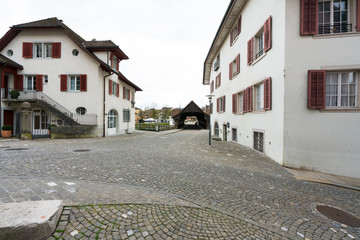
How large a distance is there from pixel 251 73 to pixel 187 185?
8294 millimetres

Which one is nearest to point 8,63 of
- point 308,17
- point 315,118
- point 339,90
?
point 308,17

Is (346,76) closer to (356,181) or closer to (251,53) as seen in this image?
(356,181)

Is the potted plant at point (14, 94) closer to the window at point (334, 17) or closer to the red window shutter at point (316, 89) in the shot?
the red window shutter at point (316, 89)

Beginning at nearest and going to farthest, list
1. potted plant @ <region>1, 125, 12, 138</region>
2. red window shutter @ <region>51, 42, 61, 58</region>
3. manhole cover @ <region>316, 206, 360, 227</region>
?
manhole cover @ <region>316, 206, 360, 227</region>, potted plant @ <region>1, 125, 12, 138</region>, red window shutter @ <region>51, 42, 61, 58</region>

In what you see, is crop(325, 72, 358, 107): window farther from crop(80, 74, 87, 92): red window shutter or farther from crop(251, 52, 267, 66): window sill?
crop(80, 74, 87, 92): red window shutter

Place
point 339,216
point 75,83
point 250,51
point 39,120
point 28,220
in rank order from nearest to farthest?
point 28,220
point 339,216
point 250,51
point 75,83
point 39,120

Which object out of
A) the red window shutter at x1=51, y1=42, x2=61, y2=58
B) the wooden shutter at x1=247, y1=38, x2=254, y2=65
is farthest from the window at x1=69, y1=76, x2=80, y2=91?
the wooden shutter at x1=247, y1=38, x2=254, y2=65

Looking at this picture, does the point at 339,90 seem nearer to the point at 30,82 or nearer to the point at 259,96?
the point at 259,96

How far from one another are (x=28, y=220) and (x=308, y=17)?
396 inches

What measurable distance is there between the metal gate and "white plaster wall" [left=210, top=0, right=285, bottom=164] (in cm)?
37

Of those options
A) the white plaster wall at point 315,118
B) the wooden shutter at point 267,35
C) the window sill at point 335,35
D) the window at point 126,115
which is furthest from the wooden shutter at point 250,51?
the window at point 126,115

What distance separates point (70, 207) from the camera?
3.00 m

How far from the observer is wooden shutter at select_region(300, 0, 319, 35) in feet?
21.5

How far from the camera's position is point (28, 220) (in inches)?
89.0
